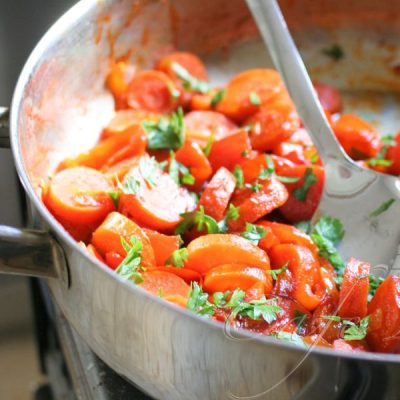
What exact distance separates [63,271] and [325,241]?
52 cm

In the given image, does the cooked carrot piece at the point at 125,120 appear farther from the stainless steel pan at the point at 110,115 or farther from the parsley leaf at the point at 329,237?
the parsley leaf at the point at 329,237

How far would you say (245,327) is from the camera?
3.41 ft

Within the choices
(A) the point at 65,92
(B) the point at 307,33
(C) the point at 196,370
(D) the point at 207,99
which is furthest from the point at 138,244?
(B) the point at 307,33

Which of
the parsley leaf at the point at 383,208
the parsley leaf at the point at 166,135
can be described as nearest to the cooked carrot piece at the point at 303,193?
the parsley leaf at the point at 383,208

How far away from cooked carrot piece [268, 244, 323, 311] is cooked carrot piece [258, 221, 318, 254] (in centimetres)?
3

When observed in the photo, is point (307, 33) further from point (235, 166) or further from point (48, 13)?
point (48, 13)

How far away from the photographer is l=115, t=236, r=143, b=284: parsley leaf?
1181mm

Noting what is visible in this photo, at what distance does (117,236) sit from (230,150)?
1.20 feet

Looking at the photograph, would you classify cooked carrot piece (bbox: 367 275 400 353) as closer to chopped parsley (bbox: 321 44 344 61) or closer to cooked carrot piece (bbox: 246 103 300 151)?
cooked carrot piece (bbox: 246 103 300 151)

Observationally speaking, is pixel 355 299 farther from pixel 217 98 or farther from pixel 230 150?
pixel 217 98

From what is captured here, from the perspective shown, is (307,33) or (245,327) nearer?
(245,327)

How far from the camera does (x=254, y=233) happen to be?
135 centimetres

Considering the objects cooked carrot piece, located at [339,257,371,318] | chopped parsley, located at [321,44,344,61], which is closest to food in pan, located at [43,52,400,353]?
cooked carrot piece, located at [339,257,371,318]

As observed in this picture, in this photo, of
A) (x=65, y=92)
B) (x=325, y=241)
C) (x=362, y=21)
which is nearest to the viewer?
(x=325, y=241)
